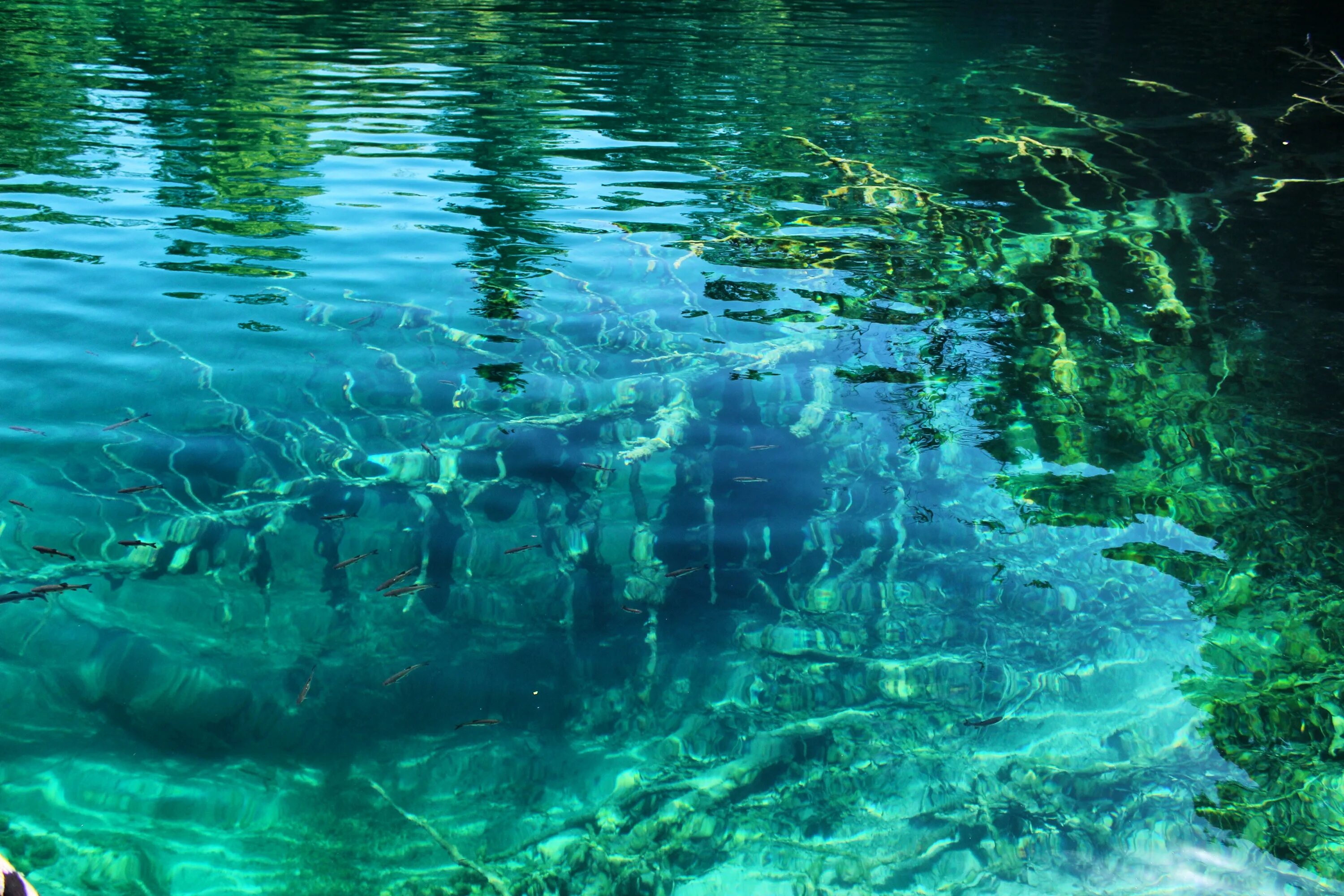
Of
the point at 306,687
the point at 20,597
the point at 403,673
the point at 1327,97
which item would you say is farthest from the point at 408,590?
the point at 1327,97

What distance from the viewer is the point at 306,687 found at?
4.03 metres

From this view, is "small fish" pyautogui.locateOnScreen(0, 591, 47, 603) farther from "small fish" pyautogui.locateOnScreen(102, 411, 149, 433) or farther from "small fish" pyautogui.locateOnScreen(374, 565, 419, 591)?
"small fish" pyautogui.locateOnScreen(374, 565, 419, 591)

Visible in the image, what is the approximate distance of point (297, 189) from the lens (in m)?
9.73

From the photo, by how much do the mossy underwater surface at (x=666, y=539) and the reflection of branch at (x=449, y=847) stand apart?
0.03 metres

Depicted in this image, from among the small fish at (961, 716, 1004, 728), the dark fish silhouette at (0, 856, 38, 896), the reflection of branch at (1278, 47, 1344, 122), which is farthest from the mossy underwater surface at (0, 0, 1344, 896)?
the reflection of branch at (1278, 47, 1344, 122)

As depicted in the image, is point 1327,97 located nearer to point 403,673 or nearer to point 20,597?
point 403,673

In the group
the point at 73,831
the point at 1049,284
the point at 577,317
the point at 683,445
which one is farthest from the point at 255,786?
the point at 1049,284

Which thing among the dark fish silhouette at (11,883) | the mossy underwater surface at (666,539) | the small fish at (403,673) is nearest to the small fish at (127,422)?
the mossy underwater surface at (666,539)

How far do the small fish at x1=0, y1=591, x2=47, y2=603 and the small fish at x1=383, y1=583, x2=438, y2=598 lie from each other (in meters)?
1.60

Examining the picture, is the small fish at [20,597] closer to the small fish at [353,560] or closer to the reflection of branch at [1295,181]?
the small fish at [353,560]

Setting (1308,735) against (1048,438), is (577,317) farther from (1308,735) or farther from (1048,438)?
(1308,735)

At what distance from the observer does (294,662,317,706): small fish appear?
397 centimetres

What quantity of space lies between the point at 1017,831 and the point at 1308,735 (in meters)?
1.46

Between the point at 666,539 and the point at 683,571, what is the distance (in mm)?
244
